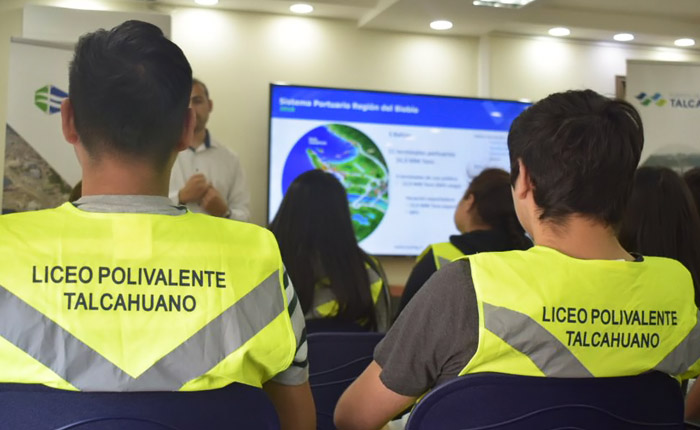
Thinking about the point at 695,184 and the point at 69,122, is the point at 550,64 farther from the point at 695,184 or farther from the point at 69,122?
the point at 69,122

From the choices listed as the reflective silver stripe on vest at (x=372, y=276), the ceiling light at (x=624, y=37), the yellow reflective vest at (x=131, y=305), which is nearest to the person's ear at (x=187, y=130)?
the yellow reflective vest at (x=131, y=305)

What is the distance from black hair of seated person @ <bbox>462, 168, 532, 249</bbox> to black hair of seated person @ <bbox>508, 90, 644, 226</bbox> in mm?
1555

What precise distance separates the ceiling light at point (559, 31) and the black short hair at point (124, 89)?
575 centimetres

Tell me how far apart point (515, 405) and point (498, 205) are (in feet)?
6.23

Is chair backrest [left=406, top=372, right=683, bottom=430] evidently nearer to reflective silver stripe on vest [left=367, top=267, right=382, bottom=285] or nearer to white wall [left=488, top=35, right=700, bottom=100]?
reflective silver stripe on vest [left=367, top=267, right=382, bottom=285]

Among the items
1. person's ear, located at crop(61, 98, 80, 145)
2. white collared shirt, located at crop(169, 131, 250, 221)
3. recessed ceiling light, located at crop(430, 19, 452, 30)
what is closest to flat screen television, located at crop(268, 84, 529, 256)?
white collared shirt, located at crop(169, 131, 250, 221)

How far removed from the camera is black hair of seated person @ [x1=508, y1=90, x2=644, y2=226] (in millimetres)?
1521

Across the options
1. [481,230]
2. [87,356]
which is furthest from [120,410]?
[481,230]

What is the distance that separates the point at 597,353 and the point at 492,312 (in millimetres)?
219

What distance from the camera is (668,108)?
655 cm

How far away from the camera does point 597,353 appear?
4.73 feet

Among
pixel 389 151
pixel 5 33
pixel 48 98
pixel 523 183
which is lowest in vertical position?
pixel 523 183

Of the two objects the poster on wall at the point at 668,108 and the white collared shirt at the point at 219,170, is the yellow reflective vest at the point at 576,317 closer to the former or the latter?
the white collared shirt at the point at 219,170

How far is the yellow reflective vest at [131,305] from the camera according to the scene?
1.16 m
